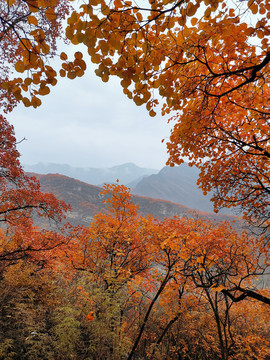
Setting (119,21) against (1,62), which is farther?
(1,62)

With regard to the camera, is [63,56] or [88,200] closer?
[63,56]

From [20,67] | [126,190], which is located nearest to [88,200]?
[126,190]

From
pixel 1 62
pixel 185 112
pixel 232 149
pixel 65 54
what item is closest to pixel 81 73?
pixel 65 54

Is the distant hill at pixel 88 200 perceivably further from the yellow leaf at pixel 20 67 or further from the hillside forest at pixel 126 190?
the yellow leaf at pixel 20 67

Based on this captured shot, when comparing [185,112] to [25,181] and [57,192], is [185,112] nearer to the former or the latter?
[25,181]

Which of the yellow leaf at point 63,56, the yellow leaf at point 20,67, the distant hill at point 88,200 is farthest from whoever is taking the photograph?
the distant hill at point 88,200

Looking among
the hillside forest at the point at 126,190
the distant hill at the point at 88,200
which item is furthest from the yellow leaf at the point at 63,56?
the distant hill at the point at 88,200

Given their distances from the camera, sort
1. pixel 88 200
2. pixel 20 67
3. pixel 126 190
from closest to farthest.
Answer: pixel 20 67, pixel 126 190, pixel 88 200

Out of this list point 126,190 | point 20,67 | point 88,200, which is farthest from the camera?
point 88,200

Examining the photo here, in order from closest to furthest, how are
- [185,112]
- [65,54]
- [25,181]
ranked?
[65,54]
[185,112]
[25,181]

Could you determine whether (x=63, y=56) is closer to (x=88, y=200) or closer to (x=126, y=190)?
(x=126, y=190)

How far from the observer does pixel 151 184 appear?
19338cm

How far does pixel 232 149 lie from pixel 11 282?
1368cm

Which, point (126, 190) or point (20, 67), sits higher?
point (20, 67)
